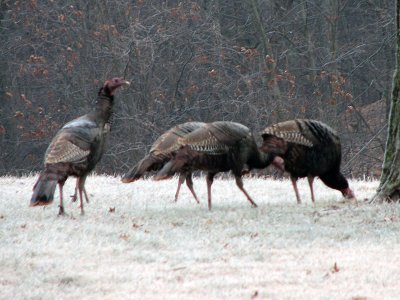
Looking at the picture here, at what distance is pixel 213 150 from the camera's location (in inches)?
454

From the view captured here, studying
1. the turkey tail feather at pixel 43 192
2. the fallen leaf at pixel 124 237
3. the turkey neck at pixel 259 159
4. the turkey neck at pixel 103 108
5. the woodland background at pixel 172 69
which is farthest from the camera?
the woodland background at pixel 172 69

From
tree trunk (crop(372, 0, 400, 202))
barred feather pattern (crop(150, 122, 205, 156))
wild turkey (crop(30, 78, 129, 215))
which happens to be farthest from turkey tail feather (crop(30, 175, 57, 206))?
tree trunk (crop(372, 0, 400, 202))

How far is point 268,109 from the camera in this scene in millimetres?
24906

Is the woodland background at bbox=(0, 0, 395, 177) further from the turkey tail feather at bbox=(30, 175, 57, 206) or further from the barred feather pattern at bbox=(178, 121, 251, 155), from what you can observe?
the turkey tail feather at bbox=(30, 175, 57, 206)

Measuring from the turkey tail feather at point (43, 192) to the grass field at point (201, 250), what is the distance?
314mm

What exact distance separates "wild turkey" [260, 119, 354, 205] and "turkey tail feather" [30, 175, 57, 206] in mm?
2831

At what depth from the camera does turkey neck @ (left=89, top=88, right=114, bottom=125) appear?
1161cm

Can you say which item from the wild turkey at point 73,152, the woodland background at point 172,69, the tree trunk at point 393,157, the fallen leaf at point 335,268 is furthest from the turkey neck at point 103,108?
the woodland background at point 172,69

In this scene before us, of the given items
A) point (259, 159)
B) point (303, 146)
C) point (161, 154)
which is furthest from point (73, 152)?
point (303, 146)

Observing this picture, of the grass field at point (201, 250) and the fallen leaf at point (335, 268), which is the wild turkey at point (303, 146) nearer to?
the grass field at point (201, 250)

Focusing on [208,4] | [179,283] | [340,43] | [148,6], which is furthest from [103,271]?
[340,43]

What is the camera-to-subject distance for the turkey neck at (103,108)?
11.6 m

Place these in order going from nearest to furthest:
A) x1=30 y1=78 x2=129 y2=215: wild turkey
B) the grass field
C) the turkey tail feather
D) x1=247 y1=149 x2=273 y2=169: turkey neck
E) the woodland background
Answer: the grass field → the turkey tail feather → x1=30 y1=78 x2=129 y2=215: wild turkey → x1=247 y1=149 x2=273 y2=169: turkey neck → the woodland background

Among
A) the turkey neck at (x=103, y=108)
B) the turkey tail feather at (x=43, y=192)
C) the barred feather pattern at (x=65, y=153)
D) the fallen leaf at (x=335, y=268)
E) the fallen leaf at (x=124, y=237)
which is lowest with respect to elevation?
the fallen leaf at (x=124, y=237)
